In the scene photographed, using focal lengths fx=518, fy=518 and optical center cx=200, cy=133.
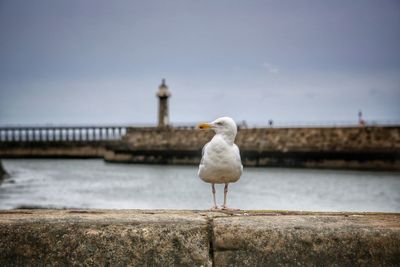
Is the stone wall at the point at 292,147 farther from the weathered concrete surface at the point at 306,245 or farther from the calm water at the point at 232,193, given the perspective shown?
the weathered concrete surface at the point at 306,245

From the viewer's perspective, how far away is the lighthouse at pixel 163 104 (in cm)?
5006

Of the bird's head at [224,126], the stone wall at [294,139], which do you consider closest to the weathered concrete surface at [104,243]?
the bird's head at [224,126]

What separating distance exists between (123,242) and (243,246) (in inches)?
23.6

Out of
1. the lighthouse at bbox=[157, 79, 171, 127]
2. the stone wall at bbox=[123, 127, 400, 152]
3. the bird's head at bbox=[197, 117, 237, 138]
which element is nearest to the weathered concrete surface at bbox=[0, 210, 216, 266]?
the bird's head at bbox=[197, 117, 237, 138]

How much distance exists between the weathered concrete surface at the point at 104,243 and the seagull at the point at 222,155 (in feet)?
4.87

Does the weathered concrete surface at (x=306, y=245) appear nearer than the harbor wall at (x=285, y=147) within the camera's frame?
Yes

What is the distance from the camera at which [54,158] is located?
219 feet

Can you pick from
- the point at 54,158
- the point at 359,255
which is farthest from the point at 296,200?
the point at 54,158

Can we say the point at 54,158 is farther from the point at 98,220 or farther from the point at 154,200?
the point at 98,220

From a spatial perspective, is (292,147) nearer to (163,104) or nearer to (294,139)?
A: (294,139)

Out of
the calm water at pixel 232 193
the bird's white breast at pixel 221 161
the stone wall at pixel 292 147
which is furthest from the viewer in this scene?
the stone wall at pixel 292 147

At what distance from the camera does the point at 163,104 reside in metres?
51.1

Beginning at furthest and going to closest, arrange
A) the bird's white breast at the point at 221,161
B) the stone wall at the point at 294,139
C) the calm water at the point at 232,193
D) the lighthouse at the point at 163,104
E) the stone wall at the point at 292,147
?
1. the lighthouse at the point at 163,104
2. the stone wall at the point at 294,139
3. the stone wall at the point at 292,147
4. the calm water at the point at 232,193
5. the bird's white breast at the point at 221,161

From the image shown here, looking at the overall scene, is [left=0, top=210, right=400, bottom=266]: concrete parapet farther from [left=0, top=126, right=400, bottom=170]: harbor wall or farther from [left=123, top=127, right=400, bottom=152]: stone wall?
[left=123, top=127, right=400, bottom=152]: stone wall
